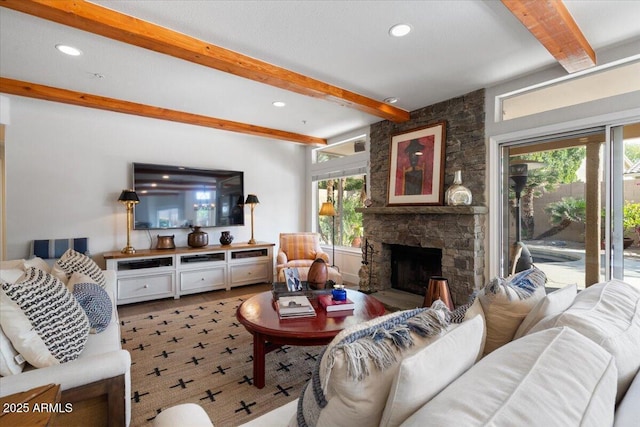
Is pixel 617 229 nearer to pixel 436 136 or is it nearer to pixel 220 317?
pixel 436 136

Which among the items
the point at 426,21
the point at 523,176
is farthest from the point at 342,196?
the point at 426,21

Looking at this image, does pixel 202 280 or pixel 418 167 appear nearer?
pixel 418 167

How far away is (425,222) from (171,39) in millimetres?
3141

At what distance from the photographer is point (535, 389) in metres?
0.60

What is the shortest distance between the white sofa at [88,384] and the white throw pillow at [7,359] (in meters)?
0.04

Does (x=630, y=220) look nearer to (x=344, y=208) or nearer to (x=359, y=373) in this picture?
(x=359, y=373)

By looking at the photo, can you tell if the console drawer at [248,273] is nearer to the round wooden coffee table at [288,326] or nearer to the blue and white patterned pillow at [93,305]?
the round wooden coffee table at [288,326]

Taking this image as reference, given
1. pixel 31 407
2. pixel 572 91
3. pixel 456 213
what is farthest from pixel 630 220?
pixel 31 407

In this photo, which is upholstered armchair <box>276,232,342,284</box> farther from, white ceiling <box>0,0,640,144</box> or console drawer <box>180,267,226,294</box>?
white ceiling <box>0,0,640,144</box>

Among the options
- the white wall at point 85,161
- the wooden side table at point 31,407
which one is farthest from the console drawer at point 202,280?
the wooden side table at point 31,407

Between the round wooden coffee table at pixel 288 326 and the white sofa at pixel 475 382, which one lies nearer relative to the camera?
the white sofa at pixel 475 382

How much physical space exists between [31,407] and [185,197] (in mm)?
3882

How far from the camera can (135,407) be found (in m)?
1.83

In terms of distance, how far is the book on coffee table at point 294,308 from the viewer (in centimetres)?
213
